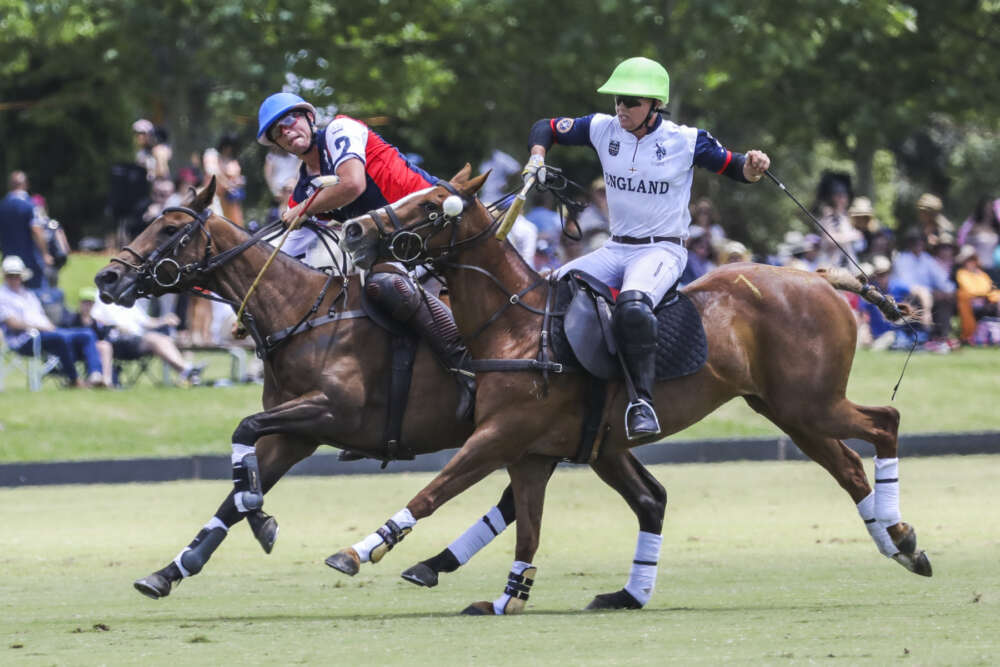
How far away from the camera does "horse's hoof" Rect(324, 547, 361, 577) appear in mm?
7516

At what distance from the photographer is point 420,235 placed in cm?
805

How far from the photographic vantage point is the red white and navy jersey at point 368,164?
28.7 ft

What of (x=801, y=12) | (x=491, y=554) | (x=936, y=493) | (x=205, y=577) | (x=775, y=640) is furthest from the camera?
(x=801, y=12)

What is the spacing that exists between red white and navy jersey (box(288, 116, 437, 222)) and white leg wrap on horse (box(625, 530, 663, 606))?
206 centimetres

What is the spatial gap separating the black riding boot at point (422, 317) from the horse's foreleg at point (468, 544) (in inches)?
20.8

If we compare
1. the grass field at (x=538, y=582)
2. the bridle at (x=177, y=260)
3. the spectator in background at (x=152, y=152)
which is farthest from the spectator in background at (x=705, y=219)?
the bridle at (x=177, y=260)

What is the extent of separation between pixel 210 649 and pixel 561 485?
24.9 feet

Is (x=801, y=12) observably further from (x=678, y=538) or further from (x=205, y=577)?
(x=205, y=577)

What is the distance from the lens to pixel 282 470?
854 cm

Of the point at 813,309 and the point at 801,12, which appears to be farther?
the point at 801,12

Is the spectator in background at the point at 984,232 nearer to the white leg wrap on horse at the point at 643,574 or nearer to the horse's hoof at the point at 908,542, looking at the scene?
the horse's hoof at the point at 908,542

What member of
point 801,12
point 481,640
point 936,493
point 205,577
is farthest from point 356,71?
point 481,640

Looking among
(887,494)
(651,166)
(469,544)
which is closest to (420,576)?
(469,544)

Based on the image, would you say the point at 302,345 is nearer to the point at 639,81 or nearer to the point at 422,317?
the point at 422,317
